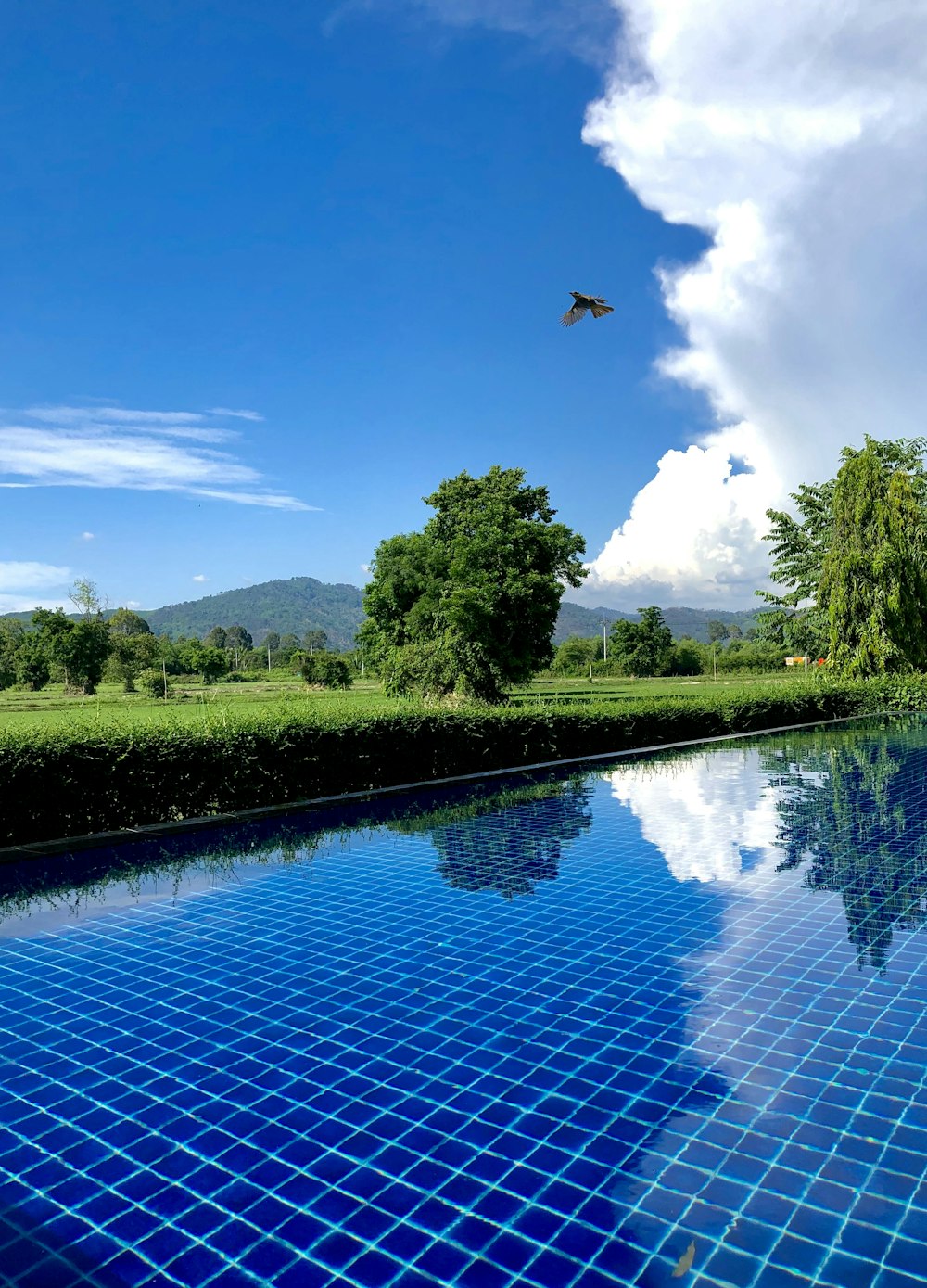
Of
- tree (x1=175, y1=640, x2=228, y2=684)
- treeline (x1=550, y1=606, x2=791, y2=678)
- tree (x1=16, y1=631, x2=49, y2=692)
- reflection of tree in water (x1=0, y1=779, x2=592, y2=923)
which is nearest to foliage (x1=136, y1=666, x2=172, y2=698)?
tree (x1=175, y1=640, x2=228, y2=684)

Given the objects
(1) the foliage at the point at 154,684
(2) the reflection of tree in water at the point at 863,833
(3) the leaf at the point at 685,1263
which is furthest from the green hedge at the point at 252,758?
(1) the foliage at the point at 154,684

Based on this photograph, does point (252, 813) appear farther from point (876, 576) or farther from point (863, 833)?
point (876, 576)

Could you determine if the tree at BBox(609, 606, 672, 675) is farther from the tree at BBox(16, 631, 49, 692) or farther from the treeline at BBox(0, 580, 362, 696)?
the tree at BBox(16, 631, 49, 692)

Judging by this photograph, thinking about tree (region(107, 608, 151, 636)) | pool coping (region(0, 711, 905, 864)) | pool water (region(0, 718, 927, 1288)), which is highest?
tree (region(107, 608, 151, 636))

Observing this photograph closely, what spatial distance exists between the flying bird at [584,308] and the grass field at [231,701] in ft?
17.8

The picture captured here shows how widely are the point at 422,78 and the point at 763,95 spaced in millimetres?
6322

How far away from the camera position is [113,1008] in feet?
13.7

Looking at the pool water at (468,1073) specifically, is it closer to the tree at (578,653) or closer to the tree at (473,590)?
the tree at (473,590)

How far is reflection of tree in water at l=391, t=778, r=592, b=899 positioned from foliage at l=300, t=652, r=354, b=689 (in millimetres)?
42074

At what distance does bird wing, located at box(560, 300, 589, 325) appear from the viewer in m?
10.6

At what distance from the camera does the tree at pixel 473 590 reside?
87.4 ft

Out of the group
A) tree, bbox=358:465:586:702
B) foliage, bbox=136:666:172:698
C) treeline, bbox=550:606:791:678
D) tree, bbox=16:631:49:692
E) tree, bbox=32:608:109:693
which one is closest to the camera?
tree, bbox=358:465:586:702

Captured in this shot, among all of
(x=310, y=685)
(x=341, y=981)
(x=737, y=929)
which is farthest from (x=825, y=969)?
(x=310, y=685)

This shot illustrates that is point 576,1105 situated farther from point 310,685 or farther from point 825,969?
point 310,685
